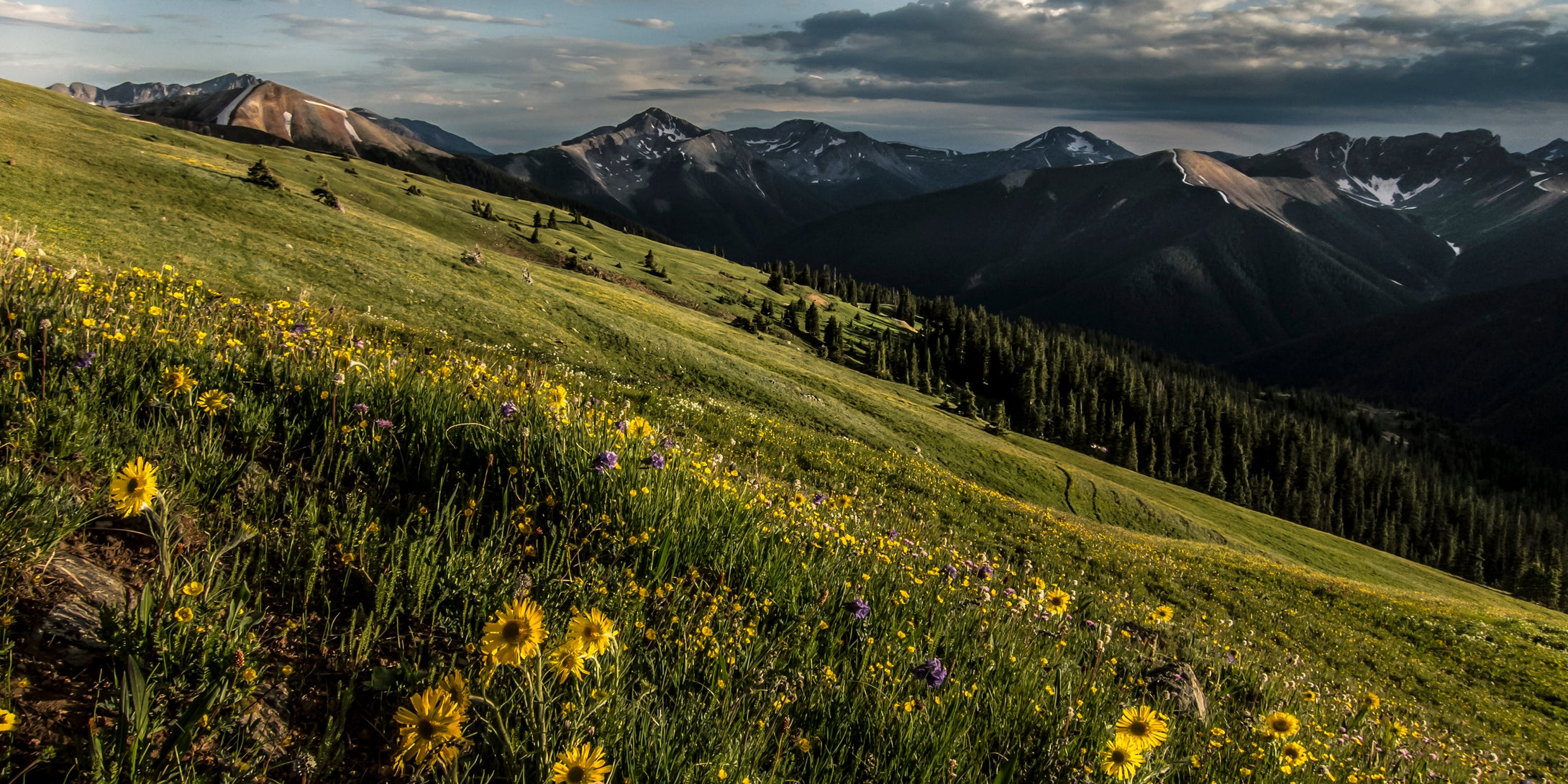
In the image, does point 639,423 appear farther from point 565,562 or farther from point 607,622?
point 607,622

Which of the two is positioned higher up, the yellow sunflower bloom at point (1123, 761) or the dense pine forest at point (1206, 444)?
the yellow sunflower bloom at point (1123, 761)

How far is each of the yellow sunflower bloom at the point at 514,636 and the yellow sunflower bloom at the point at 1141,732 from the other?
2.89 m

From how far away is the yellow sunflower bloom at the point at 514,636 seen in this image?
9.00 feet

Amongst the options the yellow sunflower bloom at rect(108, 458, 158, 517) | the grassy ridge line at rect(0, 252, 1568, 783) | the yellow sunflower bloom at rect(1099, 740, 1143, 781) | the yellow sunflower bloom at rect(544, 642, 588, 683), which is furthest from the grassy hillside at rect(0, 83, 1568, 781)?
the yellow sunflower bloom at rect(1099, 740, 1143, 781)

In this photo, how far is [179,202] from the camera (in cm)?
4066

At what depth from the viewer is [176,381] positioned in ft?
16.4

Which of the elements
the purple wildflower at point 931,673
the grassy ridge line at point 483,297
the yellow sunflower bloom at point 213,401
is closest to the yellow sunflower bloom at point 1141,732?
the purple wildflower at point 931,673

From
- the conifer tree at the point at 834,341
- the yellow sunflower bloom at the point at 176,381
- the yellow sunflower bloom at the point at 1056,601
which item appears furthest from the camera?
the conifer tree at the point at 834,341

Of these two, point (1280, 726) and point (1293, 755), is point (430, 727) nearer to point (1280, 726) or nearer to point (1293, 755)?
point (1280, 726)

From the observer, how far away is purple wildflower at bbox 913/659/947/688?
4.32 metres

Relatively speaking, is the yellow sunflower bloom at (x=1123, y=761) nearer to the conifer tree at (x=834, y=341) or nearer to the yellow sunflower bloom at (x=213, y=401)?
the yellow sunflower bloom at (x=213, y=401)

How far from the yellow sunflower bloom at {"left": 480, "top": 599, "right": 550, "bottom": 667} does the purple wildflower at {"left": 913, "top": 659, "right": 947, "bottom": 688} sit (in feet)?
8.19

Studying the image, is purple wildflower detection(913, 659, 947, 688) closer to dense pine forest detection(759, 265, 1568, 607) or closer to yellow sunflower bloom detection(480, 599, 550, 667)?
yellow sunflower bloom detection(480, 599, 550, 667)

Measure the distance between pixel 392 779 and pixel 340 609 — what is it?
1359 millimetres
